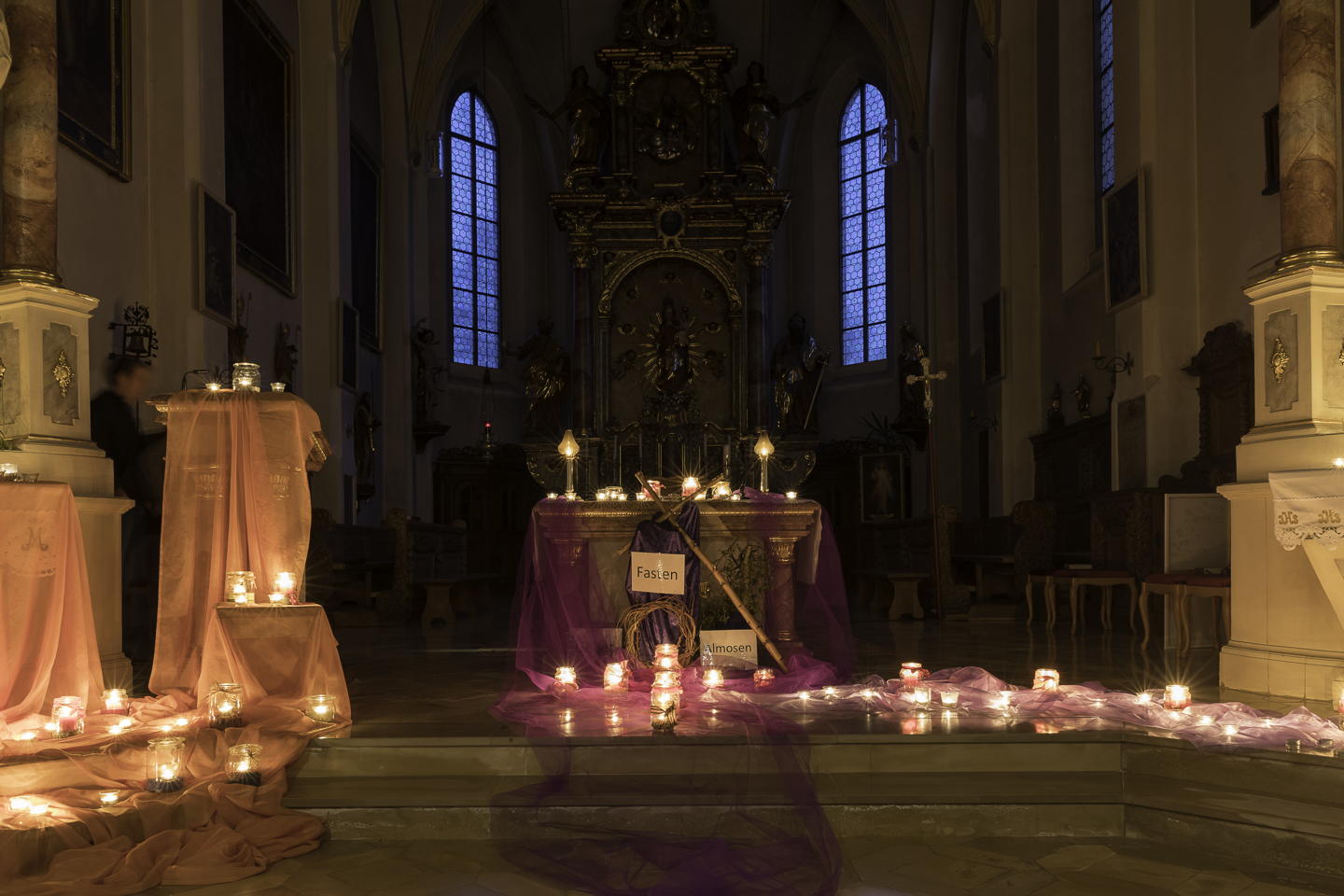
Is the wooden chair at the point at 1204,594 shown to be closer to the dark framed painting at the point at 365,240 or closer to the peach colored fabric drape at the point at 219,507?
the peach colored fabric drape at the point at 219,507

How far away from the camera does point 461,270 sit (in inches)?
752

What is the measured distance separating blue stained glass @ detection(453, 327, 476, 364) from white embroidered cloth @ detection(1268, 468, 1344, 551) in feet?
48.9

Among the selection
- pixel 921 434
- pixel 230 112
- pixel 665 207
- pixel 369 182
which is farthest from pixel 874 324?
pixel 230 112

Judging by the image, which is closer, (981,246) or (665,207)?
(981,246)

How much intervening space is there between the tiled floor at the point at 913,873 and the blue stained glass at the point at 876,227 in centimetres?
1563

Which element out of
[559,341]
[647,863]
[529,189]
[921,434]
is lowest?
[647,863]

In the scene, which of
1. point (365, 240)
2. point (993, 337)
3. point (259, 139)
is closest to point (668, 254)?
point (365, 240)

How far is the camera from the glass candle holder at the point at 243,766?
14.9ft

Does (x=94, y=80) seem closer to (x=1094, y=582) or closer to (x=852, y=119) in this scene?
(x=1094, y=582)

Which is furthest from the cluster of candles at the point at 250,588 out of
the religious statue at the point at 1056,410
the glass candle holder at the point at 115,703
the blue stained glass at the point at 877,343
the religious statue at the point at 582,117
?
the blue stained glass at the point at 877,343

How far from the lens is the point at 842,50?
1941cm

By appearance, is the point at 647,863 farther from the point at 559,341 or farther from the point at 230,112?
the point at 559,341

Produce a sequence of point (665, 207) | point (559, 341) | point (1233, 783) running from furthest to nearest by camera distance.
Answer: point (559, 341) → point (665, 207) → point (1233, 783)

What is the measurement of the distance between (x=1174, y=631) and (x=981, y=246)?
8507 mm
